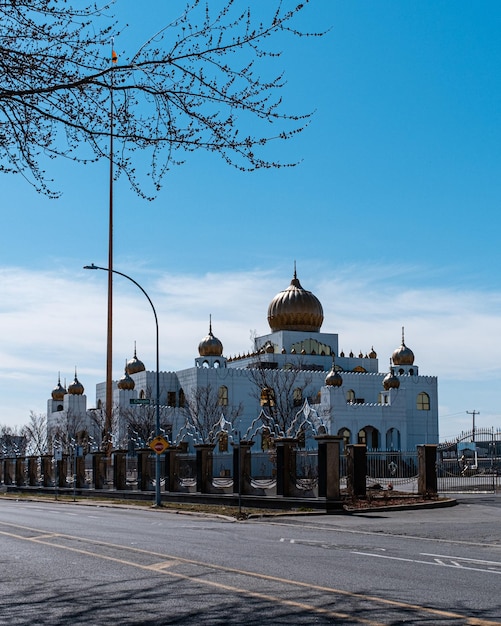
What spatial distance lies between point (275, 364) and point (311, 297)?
10.0 meters

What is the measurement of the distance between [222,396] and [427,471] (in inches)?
2003

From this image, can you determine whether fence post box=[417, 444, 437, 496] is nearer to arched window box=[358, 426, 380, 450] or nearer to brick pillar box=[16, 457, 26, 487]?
brick pillar box=[16, 457, 26, 487]

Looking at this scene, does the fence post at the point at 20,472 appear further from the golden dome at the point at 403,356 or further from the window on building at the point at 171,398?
the golden dome at the point at 403,356

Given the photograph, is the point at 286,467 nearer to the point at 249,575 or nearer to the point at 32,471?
the point at 249,575

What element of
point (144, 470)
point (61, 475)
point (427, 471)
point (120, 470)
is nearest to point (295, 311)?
point (61, 475)

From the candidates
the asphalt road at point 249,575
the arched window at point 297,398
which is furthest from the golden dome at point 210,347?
the asphalt road at point 249,575

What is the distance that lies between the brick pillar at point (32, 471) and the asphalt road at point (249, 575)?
3691 cm

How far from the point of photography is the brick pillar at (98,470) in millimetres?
47469

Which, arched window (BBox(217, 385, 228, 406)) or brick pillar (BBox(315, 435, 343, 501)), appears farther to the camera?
arched window (BBox(217, 385, 228, 406))

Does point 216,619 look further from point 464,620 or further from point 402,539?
point 402,539

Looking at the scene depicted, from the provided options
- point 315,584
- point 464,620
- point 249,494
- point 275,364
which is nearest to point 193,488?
point 249,494

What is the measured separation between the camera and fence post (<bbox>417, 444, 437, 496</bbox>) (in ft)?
110

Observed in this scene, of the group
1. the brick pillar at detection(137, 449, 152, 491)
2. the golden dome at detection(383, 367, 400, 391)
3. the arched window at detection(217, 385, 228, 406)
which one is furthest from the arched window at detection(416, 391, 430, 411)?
the brick pillar at detection(137, 449, 152, 491)

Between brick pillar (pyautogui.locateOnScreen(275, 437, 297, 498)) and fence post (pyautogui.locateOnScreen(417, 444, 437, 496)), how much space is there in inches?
189
